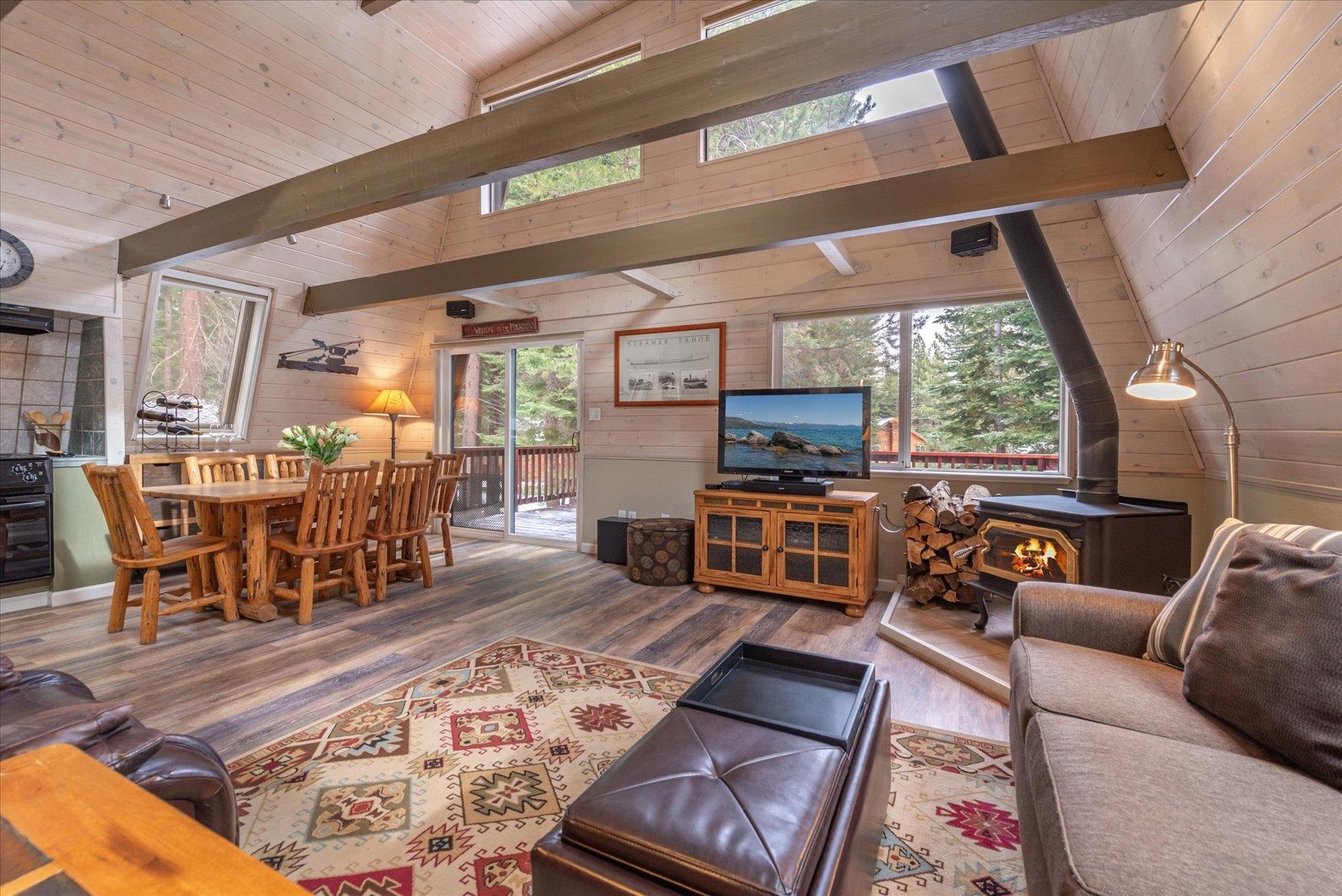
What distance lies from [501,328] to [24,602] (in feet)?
12.2

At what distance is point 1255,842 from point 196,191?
5.67m

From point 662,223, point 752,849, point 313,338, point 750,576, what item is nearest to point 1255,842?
point 752,849

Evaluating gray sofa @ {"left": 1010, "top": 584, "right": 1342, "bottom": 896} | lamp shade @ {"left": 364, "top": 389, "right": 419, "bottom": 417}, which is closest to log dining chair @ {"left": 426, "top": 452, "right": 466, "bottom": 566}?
lamp shade @ {"left": 364, "top": 389, "right": 419, "bottom": 417}

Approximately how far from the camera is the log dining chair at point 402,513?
12.4 feet

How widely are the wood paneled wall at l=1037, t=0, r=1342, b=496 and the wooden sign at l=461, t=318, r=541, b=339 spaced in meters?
4.20

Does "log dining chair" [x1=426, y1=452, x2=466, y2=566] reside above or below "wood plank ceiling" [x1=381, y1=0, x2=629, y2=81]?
below

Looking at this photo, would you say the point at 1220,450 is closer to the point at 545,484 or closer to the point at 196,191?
the point at 545,484

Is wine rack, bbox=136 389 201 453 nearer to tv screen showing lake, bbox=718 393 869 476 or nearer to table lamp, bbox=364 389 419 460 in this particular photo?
table lamp, bbox=364 389 419 460

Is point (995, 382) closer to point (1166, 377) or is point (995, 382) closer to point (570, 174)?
point (1166, 377)

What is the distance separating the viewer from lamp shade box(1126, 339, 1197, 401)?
1.97 meters

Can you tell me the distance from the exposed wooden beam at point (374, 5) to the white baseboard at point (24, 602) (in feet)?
14.3

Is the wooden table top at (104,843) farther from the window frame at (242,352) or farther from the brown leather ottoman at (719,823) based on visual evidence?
the window frame at (242,352)

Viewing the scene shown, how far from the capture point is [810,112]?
13.6 feet

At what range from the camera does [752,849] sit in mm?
911
